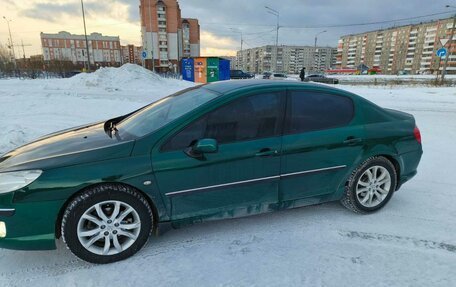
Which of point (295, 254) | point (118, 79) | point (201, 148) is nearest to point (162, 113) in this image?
point (201, 148)

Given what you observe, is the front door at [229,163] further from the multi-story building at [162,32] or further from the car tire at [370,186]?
the multi-story building at [162,32]

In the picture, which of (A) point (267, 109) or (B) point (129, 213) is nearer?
(B) point (129, 213)

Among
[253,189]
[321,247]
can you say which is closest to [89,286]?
[253,189]

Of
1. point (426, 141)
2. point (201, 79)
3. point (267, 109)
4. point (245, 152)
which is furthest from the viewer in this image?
point (201, 79)

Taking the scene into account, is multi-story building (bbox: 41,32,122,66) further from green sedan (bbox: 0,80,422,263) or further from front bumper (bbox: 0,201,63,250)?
front bumper (bbox: 0,201,63,250)

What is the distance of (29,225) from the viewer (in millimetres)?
2285

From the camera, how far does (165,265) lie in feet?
8.16

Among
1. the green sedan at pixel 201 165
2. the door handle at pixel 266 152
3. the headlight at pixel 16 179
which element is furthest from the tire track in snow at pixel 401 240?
the headlight at pixel 16 179

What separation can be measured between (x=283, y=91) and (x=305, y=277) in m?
Result: 1.72

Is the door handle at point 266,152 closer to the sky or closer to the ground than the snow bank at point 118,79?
closer to the ground

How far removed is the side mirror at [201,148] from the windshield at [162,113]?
1.21ft

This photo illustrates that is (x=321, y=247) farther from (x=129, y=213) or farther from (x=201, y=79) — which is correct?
(x=201, y=79)

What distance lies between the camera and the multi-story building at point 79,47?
94.4 metres

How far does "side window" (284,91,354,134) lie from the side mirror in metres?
0.79
